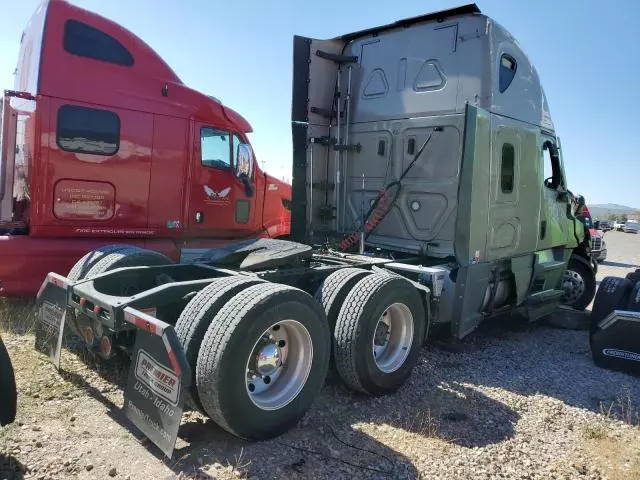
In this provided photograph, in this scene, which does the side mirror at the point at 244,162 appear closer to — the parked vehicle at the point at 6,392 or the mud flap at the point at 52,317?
the mud flap at the point at 52,317

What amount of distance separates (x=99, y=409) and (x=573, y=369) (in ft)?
14.8

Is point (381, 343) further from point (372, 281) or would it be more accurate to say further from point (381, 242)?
point (381, 242)

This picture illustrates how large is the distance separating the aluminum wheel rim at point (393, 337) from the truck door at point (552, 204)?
9.69 feet

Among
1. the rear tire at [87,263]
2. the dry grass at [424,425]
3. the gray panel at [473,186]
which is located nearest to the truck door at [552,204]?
the gray panel at [473,186]

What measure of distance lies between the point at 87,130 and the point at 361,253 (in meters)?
3.68

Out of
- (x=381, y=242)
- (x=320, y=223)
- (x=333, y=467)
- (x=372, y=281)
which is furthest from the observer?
(x=320, y=223)

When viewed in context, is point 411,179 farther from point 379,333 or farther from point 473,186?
point 379,333

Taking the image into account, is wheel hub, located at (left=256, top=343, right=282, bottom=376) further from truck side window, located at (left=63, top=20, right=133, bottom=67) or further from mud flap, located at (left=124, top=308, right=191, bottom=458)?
truck side window, located at (left=63, top=20, right=133, bottom=67)

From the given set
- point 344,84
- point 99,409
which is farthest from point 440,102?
point 99,409

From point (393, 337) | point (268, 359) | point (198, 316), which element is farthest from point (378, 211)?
point (198, 316)

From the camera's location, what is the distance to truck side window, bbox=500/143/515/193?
5.75 meters

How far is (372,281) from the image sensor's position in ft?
13.7

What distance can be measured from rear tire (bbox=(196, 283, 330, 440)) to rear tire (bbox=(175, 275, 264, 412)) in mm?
77

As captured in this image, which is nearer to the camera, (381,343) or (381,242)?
(381,343)
